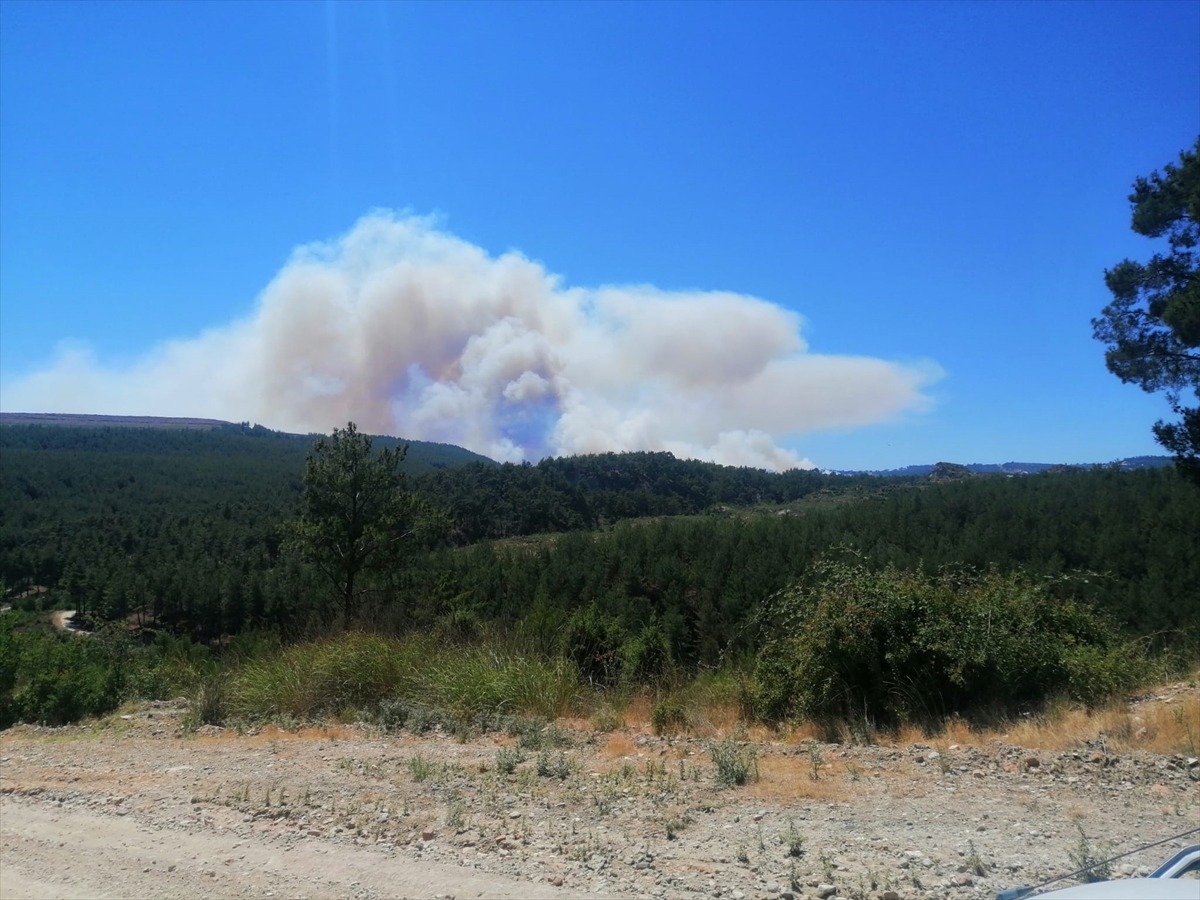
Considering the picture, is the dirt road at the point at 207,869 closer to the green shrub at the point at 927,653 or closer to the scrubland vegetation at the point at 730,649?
the scrubland vegetation at the point at 730,649

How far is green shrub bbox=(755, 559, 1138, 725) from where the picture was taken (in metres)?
7.32

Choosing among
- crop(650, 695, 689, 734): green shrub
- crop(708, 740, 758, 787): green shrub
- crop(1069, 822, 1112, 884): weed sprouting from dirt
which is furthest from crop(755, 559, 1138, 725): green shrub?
crop(1069, 822, 1112, 884): weed sprouting from dirt

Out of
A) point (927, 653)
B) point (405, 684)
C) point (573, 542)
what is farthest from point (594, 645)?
point (573, 542)

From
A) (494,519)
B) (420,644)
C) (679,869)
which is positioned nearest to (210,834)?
(679,869)

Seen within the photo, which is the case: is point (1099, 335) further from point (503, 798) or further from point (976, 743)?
point (503, 798)

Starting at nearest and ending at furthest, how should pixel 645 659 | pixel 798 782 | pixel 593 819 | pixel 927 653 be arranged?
pixel 593 819, pixel 798 782, pixel 927 653, pixel 645 659

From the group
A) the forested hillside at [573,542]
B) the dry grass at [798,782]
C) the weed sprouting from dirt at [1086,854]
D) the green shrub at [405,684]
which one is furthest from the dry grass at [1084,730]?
the green shrub at [405,684]

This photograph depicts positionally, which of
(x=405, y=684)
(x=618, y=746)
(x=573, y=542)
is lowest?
(x=618, y=746)

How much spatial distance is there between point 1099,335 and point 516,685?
13.7m

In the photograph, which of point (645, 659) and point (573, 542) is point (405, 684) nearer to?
point (645, 659)

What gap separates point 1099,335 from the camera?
1536cm

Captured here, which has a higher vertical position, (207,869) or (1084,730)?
(1084,730)

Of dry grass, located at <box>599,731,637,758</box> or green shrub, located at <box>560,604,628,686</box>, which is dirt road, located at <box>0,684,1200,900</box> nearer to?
dry grass, located at <box>599,731,637,758</box>

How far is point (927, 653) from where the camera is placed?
24.7ft
